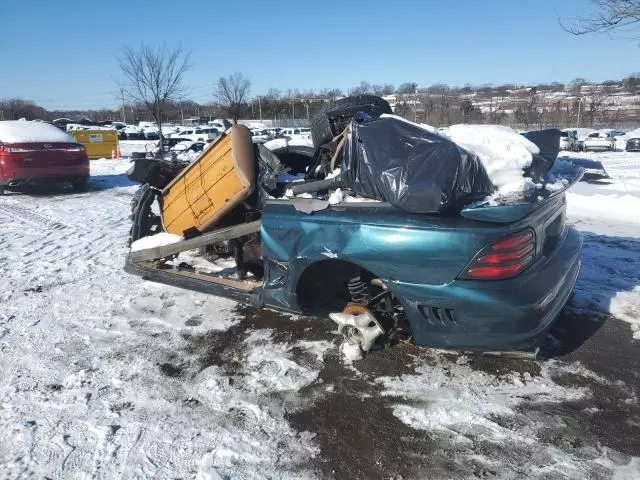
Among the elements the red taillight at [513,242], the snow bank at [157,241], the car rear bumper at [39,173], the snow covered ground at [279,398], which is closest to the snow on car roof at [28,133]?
the car rear bumper at [39,173]

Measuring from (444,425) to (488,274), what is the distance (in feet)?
2.87

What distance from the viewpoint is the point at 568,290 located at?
11.6 ft

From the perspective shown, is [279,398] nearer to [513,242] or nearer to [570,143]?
[513,242]

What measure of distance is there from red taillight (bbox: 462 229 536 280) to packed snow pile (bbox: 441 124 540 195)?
343 mm

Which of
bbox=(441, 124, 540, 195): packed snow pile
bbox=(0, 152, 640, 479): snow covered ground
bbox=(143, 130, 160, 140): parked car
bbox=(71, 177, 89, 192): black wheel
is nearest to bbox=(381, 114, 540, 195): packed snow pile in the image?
bbox=(441, 124, 540, 195): packed snow pile

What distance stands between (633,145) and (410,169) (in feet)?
109

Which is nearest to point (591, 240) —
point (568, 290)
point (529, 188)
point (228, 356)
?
point (568, 290)

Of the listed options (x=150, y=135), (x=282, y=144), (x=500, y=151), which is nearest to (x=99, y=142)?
(x=150, y=135)

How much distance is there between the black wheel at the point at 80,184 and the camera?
450 inches

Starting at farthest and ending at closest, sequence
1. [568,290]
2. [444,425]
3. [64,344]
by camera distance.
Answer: [64,344] → [568,290] → [444,425]

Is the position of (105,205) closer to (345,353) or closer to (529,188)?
(345,353)

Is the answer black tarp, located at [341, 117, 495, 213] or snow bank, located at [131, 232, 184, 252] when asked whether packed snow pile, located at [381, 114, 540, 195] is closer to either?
black tarp, located at [341, 117, 495, 213]

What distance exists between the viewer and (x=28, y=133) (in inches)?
433

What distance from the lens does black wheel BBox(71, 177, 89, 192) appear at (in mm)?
11438
